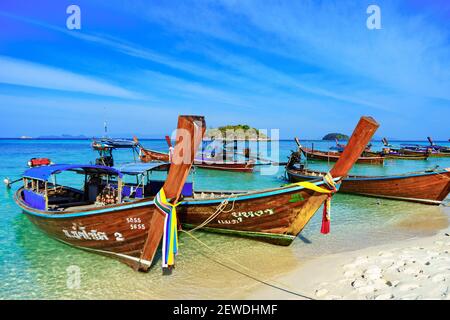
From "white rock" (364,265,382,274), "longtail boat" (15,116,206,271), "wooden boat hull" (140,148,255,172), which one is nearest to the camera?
"longtail boat" (15,116,206,271)

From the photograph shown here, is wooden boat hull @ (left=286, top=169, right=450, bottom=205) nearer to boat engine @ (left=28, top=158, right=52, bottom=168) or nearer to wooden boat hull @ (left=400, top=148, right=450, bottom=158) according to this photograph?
boat engine @ (left=28, top=158, right=52, bottom=168)

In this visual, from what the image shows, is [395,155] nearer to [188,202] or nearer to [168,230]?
[188,202]

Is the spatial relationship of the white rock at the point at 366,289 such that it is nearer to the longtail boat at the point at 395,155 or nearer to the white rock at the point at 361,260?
the white rock at the point at 361,260

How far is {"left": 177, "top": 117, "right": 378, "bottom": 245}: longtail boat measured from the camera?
7332 millimetres

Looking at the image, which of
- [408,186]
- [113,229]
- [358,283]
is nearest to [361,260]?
[358,283]

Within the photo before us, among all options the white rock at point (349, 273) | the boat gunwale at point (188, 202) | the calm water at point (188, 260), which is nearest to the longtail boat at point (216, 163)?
the calm water at point (188, 260)

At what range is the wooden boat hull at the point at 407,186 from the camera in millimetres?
15391

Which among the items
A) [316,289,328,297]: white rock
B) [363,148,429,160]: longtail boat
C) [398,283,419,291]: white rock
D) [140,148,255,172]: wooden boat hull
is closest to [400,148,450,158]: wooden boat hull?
[363,148,429,160]: longtail boat

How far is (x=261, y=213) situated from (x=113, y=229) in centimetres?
411

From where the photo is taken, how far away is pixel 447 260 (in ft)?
21.8

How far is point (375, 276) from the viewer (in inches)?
249

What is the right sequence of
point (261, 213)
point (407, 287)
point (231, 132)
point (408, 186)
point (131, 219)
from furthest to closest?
1. point (231, 132)
2. point (408, 186)
3. point (261, 213)
4. point (131, 219)
5. point (407, 287)

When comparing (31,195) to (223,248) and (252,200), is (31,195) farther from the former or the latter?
(252,200)

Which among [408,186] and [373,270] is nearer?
[373,270]
